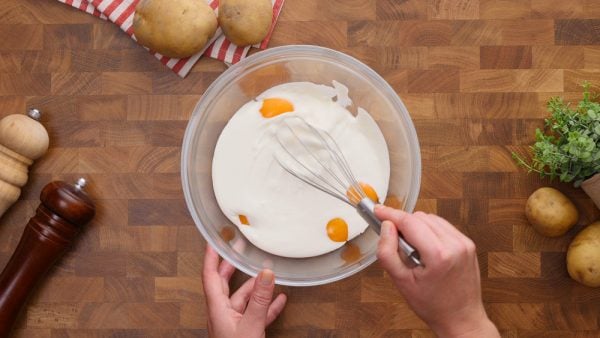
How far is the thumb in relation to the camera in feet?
3.75

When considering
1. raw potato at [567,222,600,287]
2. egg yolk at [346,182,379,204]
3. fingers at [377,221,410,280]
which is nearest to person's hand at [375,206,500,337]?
fingers at [377,221,410,280]

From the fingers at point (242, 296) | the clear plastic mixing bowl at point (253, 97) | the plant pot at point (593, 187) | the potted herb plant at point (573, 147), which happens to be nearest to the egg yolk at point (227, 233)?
the clear plastic mixing bowl at point (253, 97)

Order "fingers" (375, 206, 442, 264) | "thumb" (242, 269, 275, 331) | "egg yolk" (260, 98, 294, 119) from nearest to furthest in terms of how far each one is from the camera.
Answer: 1. "fingers" (375, 206, 442, 264)
2. "thumb" (242, 269, 275, 331)
3. "egg yolk" (260, 98, 294, 119)

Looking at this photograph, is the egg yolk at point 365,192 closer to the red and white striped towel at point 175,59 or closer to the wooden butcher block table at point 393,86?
the wooden butcher block table at point 393,86

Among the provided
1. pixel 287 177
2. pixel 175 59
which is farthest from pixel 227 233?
pixel 175 59

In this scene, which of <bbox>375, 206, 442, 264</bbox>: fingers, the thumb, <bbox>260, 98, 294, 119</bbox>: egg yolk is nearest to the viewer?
<bbox>375, 206, 442, 264</bbox>: fingers

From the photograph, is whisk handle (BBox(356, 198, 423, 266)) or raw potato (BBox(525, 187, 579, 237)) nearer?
whisk handle (BBox(356, 198, 423, 266))

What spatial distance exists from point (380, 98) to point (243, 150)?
322mm

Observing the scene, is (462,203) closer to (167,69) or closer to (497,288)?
(497,288)

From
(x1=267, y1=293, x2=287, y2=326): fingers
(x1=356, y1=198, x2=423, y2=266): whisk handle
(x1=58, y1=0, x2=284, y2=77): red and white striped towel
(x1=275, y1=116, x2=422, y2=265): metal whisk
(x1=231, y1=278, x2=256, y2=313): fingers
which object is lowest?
(x1=267, y1=293, x2=287, y2=326): fingers

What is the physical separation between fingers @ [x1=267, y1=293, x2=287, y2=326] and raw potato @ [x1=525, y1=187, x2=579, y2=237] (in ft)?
1.91

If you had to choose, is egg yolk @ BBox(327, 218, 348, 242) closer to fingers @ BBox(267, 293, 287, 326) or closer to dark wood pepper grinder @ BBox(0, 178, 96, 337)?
fingers @ BBox(267, 293, 287, 326)

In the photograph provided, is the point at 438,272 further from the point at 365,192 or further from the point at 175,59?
the point at 175,59

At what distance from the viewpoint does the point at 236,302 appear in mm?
1265
